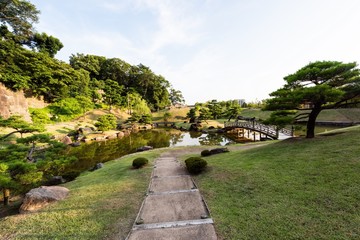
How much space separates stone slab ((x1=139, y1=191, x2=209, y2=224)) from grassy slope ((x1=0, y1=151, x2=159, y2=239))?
1.07 ft

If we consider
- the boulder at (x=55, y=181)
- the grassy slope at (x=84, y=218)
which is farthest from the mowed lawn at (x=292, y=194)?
the boulder at (x=55, y=181)

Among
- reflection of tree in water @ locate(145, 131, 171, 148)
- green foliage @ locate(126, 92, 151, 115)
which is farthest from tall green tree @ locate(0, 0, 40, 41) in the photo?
reflection of tree in water @ locate(145, 131, 171, 148)

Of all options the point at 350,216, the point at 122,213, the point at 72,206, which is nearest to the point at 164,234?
the point at 122,213

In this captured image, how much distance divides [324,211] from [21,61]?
35006 mm

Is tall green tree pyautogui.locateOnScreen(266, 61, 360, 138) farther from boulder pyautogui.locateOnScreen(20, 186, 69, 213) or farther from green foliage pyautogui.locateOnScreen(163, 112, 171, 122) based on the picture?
green foliage pyautogui.locateOnScreen(163, 112, 171, 122)

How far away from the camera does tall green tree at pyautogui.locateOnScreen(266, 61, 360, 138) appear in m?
6.87

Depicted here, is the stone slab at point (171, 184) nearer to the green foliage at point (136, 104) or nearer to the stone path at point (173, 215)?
the stone path at point (173, 215)

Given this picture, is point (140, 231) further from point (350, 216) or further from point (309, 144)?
point (309, 144)

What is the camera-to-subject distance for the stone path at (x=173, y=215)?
10.9 feet

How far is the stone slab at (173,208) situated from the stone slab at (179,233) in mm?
332

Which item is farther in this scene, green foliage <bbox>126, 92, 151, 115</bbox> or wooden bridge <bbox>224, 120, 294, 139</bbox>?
green foliage <bbox>126, 92, 151, 115</bbox>

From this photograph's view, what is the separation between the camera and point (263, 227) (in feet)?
10.7

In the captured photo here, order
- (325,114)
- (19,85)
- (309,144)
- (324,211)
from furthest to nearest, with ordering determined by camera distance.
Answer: (325,114) < (19,85) < (309,144) < (324,211)

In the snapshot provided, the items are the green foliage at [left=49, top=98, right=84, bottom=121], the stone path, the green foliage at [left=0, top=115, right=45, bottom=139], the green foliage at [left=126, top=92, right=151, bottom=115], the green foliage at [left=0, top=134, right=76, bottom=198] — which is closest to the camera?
the stone path
